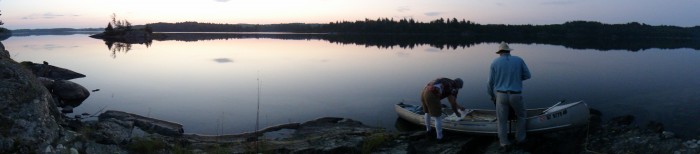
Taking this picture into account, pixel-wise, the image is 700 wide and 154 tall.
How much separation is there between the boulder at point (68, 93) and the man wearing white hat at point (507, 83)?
57.1 feet

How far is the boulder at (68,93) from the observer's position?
1948 cm

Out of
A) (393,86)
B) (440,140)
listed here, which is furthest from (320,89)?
(440,140)

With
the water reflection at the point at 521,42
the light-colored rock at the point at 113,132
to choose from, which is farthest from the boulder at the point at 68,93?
the water reflection at the point at 521,42

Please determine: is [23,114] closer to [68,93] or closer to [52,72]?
[68,93]

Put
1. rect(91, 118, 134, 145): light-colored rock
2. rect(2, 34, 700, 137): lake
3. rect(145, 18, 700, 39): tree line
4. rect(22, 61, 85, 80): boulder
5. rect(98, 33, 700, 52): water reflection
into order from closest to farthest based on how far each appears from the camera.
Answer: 1. rect(91, 118, 134, 145): light-colored rock
2. rect(2, 34, 700, 137): lake
3. rect(22, 61, 85, 80): boulder
4. rect(98, 33, 700, 52): water reflection
5. rect(145, 18, 700, 39): tree line

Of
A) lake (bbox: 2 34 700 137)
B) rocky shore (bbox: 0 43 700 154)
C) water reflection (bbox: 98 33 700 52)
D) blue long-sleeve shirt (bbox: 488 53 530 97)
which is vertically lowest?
lake (bbox: 2 34 700 137)

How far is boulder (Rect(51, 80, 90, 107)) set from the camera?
19484 mm

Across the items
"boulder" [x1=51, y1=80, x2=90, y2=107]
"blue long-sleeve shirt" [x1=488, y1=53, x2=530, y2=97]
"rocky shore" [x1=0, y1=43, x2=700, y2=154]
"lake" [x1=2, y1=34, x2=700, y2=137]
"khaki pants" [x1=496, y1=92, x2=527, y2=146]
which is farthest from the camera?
"boulder" [x1=51, y1=80, x2=90, y2=107]

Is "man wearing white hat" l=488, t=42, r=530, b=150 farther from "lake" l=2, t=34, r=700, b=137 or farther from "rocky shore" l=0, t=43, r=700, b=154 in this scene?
"lake" l=2, t=34, r=700, b=137

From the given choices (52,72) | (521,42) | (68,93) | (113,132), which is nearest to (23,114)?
(113,132)

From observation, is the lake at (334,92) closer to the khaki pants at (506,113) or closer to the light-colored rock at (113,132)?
the light-colored rock at (113,132)

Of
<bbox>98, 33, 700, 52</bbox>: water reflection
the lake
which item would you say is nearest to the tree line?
<bbox>98, 33, 700, 52</bbox>: water reflection

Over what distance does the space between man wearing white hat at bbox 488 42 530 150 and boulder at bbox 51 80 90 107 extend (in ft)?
57.1

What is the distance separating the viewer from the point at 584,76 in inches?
1102
